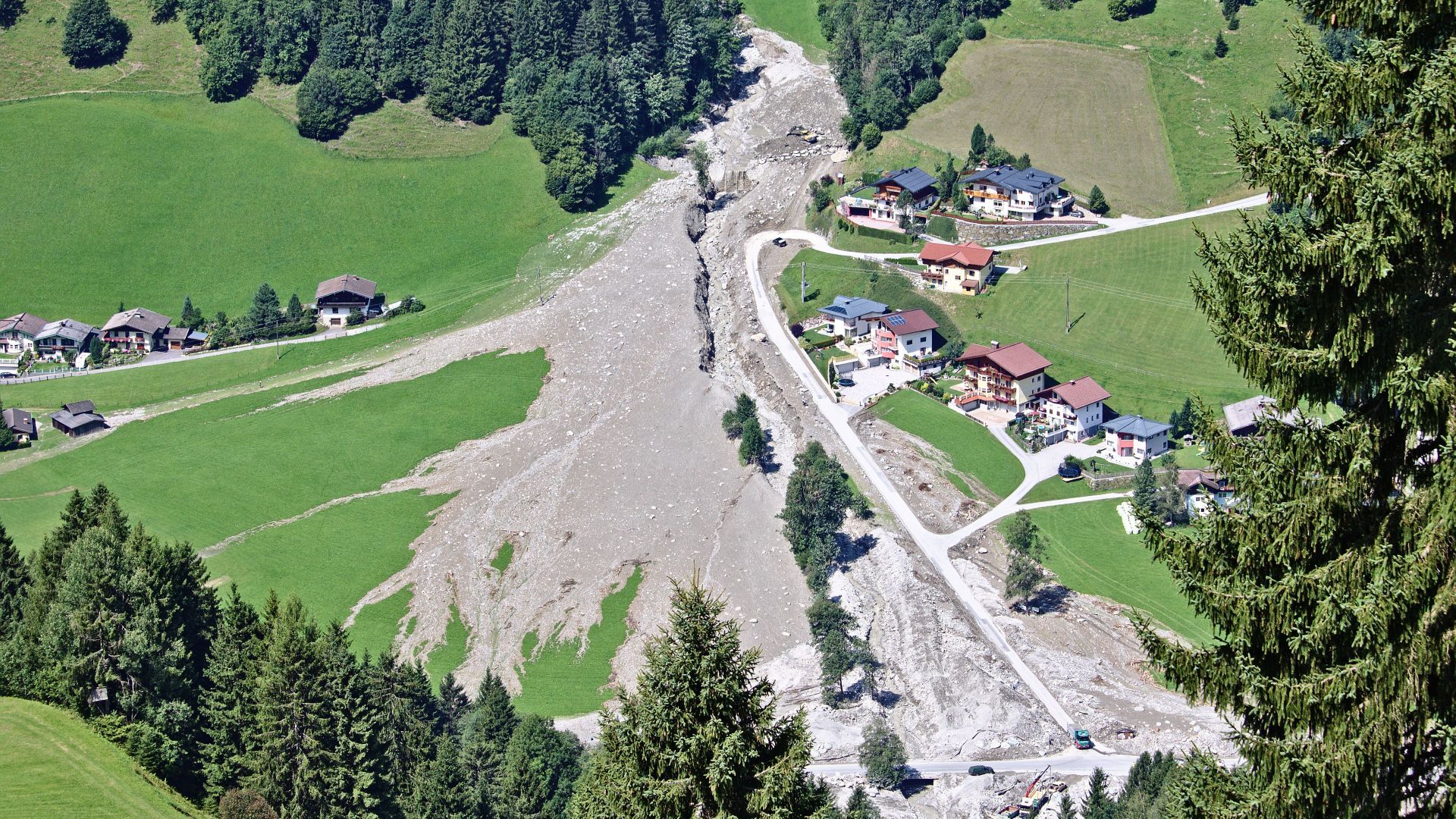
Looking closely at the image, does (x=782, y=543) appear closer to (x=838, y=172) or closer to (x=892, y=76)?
(x=838, y=172)

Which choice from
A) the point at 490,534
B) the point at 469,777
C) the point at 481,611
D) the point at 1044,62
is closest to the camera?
the point at 469,777

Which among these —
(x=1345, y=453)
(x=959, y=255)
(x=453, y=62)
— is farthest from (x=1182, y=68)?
(x=1345, y=453)

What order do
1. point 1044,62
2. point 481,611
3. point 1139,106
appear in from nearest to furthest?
point 481,611 → point 1139,106 → point 1044,62

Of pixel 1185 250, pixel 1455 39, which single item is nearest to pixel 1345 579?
pixel 1455 39

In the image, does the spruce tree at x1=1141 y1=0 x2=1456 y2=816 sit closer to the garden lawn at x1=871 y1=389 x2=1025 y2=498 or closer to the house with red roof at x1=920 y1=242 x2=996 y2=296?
the garden lawn at x1=871 y1=389 x2=1025 y2=498

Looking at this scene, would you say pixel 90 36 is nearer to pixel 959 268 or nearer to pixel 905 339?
pixel 905 339

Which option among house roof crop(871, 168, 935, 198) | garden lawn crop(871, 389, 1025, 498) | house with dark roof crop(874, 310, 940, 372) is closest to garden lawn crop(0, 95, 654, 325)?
house roof crop(871, 168, 935, 198)
